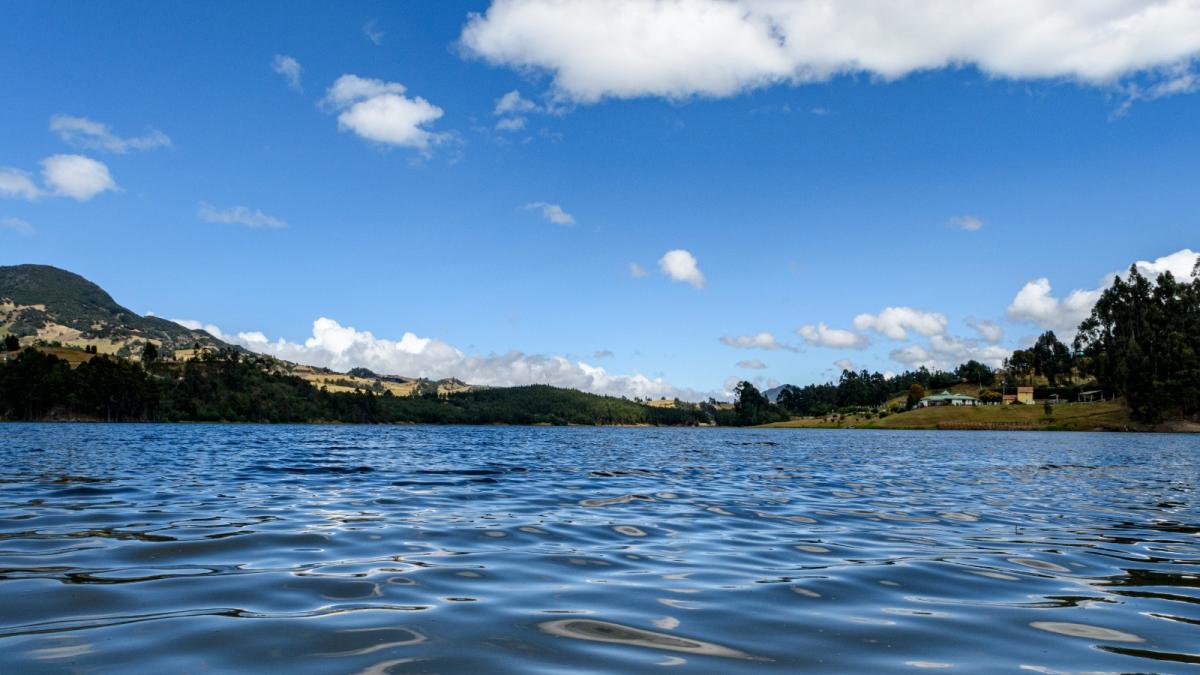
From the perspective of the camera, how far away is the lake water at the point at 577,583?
7.16 m

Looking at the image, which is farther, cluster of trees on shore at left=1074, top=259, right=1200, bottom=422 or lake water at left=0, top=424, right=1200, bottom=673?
cluster of trees on shore at left=1074, top=259, right=1200, bottom=422

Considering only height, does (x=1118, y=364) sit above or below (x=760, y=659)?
above

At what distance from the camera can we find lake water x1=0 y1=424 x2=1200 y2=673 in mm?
7160

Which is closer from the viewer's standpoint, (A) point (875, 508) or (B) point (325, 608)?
(B) point (325, 608)

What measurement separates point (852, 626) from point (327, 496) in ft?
56.2

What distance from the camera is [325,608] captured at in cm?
858

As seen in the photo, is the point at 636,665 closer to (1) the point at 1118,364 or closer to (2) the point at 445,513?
(2) the point at 445,513

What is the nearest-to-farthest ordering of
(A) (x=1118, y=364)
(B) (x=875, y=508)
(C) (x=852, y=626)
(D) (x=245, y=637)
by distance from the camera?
(D) (x=245, y=637)
(C) (x=852, y=626)
(B) (x=875, y=508)
(A) (x=1118, y=364)

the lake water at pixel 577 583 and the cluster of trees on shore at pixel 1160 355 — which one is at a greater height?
the cluster of trees on shore at pixel 1160 355

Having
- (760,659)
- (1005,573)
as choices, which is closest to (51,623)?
(760,659)

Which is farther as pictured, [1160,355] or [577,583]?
[1160,355]

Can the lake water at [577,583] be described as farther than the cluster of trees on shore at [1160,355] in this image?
No

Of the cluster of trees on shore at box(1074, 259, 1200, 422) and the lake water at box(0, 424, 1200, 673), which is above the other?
the cluster of trees on shore at box(1074, 259, 1200, 422)

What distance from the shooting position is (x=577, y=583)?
1058cm
